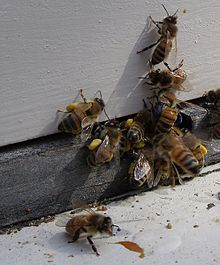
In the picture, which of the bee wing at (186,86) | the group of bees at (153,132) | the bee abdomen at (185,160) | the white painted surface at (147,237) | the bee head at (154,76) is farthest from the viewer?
the bee wing at (186,86)

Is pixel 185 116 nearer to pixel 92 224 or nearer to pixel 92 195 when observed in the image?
pixel 92 195

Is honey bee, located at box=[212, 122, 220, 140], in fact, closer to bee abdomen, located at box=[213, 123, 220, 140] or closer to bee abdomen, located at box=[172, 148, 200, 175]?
bee abdomen, located at box=[213, 123, 220, 140]

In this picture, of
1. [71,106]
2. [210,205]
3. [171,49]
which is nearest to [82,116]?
[71,106]

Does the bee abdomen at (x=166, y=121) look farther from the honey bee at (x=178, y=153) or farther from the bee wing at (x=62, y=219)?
the bee wing at (x=62, y=219)

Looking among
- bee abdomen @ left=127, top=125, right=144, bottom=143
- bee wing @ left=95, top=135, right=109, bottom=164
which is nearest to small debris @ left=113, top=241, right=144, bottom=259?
bee wing @ left=95, top=135, right=109, bottom=164

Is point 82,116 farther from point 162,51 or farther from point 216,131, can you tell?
point 216,131

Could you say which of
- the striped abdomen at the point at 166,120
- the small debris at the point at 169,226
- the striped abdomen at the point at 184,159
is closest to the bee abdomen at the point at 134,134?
the striped abdomen at the point at 166,120
